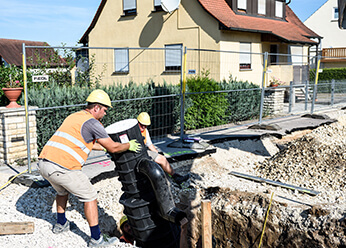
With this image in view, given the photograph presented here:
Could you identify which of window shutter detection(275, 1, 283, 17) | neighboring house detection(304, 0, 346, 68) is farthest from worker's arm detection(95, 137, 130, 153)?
neighboring house detection(304, 0, 346, 68)

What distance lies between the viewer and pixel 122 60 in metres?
19.2

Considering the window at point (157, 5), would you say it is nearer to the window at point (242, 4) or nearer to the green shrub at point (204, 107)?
the window at point (242, 4)

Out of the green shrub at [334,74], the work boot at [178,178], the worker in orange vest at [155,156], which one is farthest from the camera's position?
the green shrub at [334,74]

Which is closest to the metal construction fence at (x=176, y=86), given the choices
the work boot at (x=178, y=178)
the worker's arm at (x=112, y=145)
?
the work boot at (x=178, y=178)

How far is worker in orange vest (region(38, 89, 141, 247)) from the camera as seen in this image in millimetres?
4434

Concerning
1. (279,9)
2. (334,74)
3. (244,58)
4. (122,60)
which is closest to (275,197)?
(244,58)

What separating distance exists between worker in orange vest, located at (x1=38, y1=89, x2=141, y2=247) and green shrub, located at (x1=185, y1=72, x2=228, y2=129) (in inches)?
264

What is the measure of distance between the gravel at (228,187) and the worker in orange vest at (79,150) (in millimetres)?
654

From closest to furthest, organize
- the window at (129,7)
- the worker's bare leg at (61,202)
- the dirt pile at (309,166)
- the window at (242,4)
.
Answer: the worker's bare leg at (61,202) < the dirt pile at (309,166) < the window at (242,4) < the window at (129,7)

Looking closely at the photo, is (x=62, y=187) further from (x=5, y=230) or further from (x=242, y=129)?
(x=242, y=129)

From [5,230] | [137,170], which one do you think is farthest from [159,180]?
[5,230]

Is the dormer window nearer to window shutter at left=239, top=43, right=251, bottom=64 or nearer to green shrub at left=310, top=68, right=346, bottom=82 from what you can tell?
window shutter at left=239, top=43, right=251, bottom=64

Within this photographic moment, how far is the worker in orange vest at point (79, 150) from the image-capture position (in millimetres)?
4434

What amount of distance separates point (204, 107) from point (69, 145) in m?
7.46
